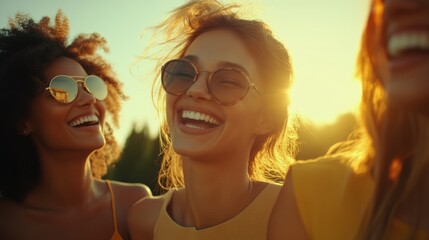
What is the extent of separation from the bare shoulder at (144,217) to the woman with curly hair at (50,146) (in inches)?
13.0

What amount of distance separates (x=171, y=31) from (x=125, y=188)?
5.72 ft

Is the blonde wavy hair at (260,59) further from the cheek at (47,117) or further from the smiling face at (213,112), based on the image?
the cheek at (47,117)

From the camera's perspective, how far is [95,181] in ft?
15.7

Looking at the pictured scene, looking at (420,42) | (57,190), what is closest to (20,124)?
(57,190)

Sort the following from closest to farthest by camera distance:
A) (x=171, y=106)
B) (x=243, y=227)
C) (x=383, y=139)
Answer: (x=383, y=139) → (x=243, y=227) → (x=171, y=106)

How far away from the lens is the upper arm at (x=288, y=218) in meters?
2.00

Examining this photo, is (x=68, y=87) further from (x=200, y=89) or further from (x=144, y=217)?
(x=200, y=89)

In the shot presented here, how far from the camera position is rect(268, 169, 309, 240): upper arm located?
1995mm

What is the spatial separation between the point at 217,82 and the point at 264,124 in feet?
1.88

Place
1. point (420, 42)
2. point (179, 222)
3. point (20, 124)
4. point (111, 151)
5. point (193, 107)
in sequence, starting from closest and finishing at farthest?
1. point (420, 42)
2. point (193, 107)
3. point (179, 222)
4. point (20, 124)
5. point (111, 151)

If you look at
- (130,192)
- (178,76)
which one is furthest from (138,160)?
(178,76)

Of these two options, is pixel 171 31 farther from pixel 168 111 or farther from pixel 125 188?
pixel 125 188

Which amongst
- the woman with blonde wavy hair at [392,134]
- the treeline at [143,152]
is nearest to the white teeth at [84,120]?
the woman with blonde wavy hair at [392,134]

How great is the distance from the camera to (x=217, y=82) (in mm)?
3082
